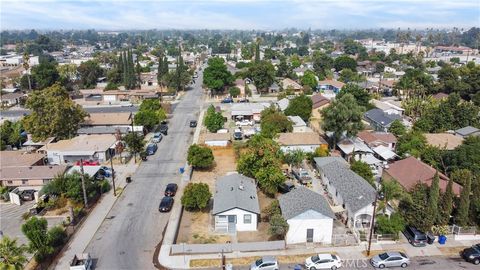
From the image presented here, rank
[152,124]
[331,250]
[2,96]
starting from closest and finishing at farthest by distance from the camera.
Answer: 1. [331,250]
2. [152,124]
3. [2,96]

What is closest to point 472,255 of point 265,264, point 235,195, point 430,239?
point 430,239

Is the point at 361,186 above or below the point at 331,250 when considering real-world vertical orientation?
above

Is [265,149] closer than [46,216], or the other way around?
[46,216]

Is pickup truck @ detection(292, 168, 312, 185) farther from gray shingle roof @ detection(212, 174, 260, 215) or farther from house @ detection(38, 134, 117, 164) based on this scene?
house @ detection(38, 134, 117, 164)

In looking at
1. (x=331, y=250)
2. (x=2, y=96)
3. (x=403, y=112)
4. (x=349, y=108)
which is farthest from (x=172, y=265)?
(x=2, y=96)

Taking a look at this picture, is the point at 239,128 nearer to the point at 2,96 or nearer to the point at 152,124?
the point at 152,124

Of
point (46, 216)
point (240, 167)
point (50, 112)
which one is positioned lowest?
point (46, 216)

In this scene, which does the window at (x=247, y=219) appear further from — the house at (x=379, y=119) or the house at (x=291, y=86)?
the house at (x=291, y=86)
